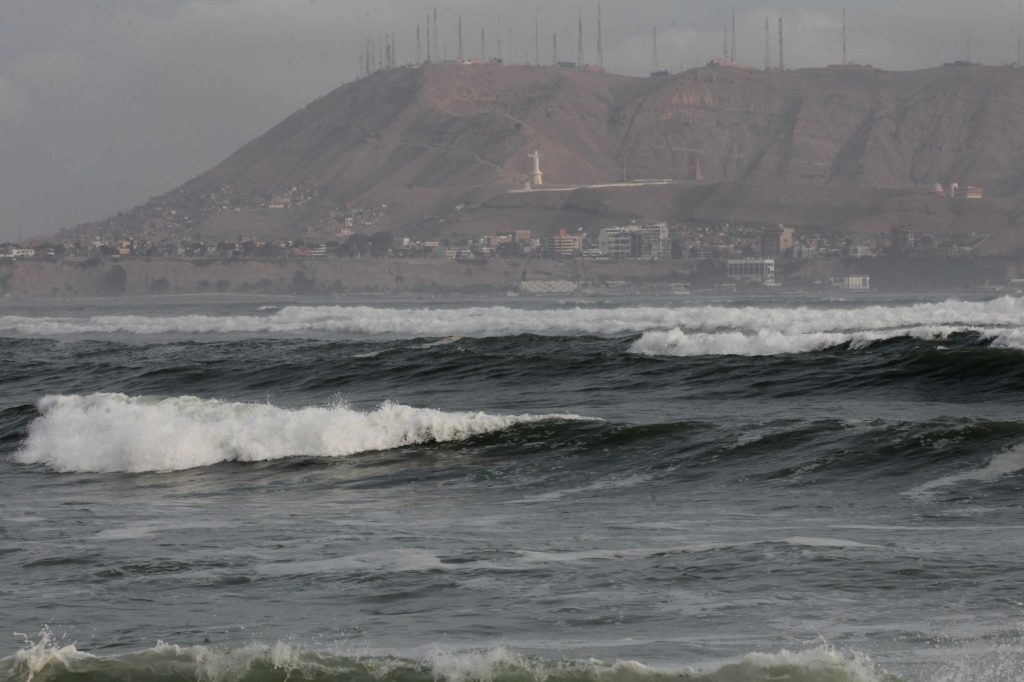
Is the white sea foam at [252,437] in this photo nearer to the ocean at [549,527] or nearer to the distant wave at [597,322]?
the ocean at [549,527]

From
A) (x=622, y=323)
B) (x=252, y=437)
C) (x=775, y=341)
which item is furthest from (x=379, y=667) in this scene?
(x=622, y=323)

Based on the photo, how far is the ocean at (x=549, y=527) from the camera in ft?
35.4

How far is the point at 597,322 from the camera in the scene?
2435 inches

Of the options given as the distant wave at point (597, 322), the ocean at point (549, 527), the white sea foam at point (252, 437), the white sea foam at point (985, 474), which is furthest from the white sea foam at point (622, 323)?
the white sea foam at point (252, 437)

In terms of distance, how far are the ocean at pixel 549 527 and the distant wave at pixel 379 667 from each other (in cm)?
2

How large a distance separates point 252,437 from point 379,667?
14573mm

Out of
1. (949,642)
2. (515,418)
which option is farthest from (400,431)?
(949,642)

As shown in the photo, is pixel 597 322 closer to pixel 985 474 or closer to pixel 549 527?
pixel 985 474

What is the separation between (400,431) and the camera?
24781 millimetres

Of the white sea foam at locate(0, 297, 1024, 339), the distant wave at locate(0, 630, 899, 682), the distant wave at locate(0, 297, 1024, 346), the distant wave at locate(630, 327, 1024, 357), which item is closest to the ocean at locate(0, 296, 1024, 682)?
the distant wave at locate(0, 630, 899, 682)

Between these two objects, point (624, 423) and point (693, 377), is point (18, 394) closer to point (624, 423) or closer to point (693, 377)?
point (693, 377)

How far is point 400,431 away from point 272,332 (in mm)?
47464

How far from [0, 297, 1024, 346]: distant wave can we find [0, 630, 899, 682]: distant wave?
2611 cm

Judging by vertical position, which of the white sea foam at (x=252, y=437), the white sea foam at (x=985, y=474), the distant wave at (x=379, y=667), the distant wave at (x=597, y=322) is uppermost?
the distant wave at (x=379, y=667)
